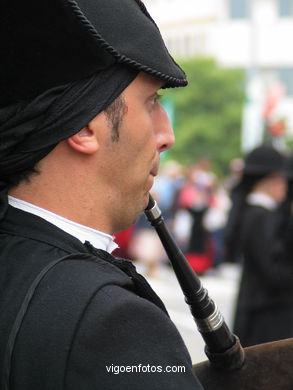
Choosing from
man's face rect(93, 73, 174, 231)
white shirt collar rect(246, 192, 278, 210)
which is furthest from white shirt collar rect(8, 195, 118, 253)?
white shirt collar rect(246, 192, 278, 210)

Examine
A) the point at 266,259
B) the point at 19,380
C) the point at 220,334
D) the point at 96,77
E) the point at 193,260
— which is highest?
the point at 96,77

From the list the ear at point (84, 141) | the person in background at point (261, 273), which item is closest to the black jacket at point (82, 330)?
the ear at point (84, 141)

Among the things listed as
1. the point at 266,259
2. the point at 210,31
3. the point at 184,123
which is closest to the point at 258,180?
the point at 266,259

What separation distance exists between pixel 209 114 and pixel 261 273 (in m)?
46.0

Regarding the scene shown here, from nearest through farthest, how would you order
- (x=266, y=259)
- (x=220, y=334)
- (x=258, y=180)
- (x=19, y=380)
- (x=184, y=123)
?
(x=19, y=380) < (x=220, y=334) < (x=266, y=259) < (x=258, y=180) < (x=184, y=123)

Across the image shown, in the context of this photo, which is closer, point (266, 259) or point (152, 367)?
point (152, 367)

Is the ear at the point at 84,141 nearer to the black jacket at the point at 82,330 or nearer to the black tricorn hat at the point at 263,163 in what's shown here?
the black jacket at the point at 82,330

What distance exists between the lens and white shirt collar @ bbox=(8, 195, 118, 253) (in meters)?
1.49

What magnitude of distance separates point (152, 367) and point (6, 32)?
23.4 inches

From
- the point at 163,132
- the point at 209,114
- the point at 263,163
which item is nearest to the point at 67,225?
the point at 163,132

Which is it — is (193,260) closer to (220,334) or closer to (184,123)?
(220,334)

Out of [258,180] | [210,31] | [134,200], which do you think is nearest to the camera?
[134,200]

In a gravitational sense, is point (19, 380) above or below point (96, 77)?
below

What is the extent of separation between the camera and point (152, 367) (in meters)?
1.33
